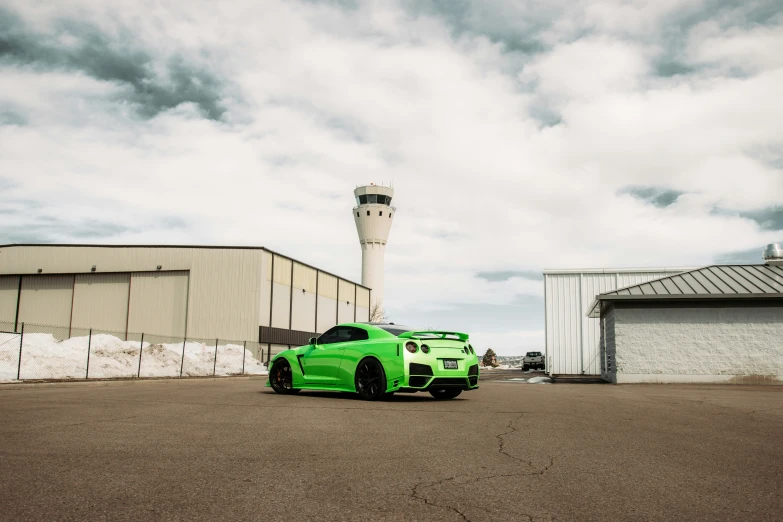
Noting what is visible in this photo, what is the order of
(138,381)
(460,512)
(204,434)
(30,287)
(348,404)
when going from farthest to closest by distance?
(30,287) < (138,381) < (348,404) < (204,434) < (460,512)

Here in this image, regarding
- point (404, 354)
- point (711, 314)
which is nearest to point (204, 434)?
point (404, 354)

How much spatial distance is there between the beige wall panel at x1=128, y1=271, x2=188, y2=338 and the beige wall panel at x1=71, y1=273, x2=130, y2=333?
79 cm

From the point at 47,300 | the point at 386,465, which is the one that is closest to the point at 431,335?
the point at 386,465

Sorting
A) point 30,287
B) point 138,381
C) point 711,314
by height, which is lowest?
point 138,381

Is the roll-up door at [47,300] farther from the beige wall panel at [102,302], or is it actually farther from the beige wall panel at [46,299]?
the beige wall panel at [102,302]

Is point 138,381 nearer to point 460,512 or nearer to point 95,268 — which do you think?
point 460,512

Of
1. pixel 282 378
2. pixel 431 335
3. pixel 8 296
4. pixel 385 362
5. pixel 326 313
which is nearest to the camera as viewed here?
pixel 385 362

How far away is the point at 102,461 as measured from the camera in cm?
553

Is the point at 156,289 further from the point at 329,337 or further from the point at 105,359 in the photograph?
the point at 329,337

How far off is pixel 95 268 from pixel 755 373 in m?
43.6

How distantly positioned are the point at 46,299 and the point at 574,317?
38.8 m

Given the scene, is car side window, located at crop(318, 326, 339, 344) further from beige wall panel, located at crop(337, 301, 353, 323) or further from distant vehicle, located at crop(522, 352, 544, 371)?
beige wall panel, located at crop(337, 301, 353, 323)

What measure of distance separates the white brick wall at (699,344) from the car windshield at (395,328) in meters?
12.3

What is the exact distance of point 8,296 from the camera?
171 ft
